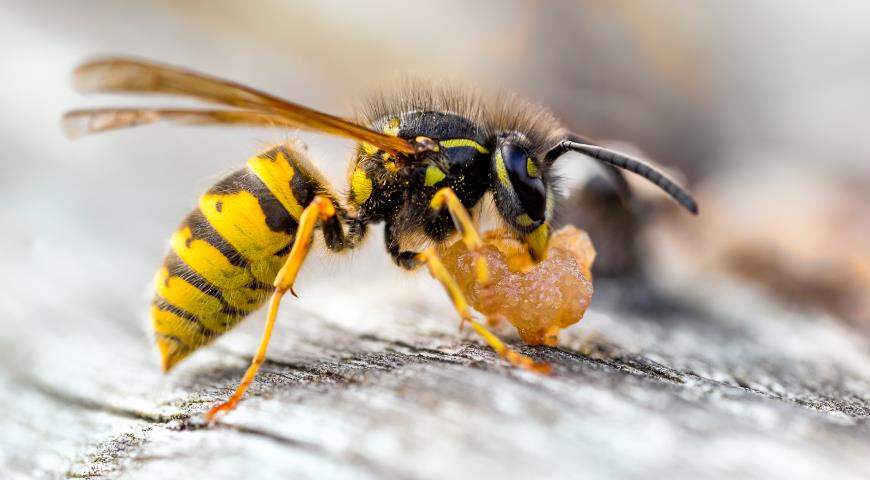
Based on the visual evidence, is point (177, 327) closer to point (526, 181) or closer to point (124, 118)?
point (124, 118)

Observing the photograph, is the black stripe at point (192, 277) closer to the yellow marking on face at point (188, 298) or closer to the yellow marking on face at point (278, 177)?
the yellow marking on face at point (188, 298)

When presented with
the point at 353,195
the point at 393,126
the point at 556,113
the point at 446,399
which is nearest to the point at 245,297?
the point at 353,195

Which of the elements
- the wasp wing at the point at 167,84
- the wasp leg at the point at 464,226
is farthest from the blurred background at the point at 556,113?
the wasp wing at the point at 167,84

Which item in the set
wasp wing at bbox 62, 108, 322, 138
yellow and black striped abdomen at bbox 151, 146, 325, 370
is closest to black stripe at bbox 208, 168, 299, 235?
yellow and black striped abdomen at bbox 151, 146, 325, 370

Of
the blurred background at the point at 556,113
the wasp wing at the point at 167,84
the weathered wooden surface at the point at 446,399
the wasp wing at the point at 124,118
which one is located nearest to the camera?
the weathered wooden surface at the point at 446,399

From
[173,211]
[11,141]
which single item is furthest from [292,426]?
[11,141]

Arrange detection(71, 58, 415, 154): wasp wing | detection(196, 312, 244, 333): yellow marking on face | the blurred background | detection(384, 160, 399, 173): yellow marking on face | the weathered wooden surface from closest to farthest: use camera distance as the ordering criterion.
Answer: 1. the weathered wooden surface
2. detection(71, 58, 415, 154): wasp wing
3. detection(196, 312, 244, 333): yellow marking on face
4. detection(384, 160, 399, 173): yellow marking on face
5. the blurred background

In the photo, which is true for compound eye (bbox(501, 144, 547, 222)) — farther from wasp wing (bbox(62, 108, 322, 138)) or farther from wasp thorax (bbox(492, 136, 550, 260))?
wasp wing (bbox(62, 108, 322, 138))
